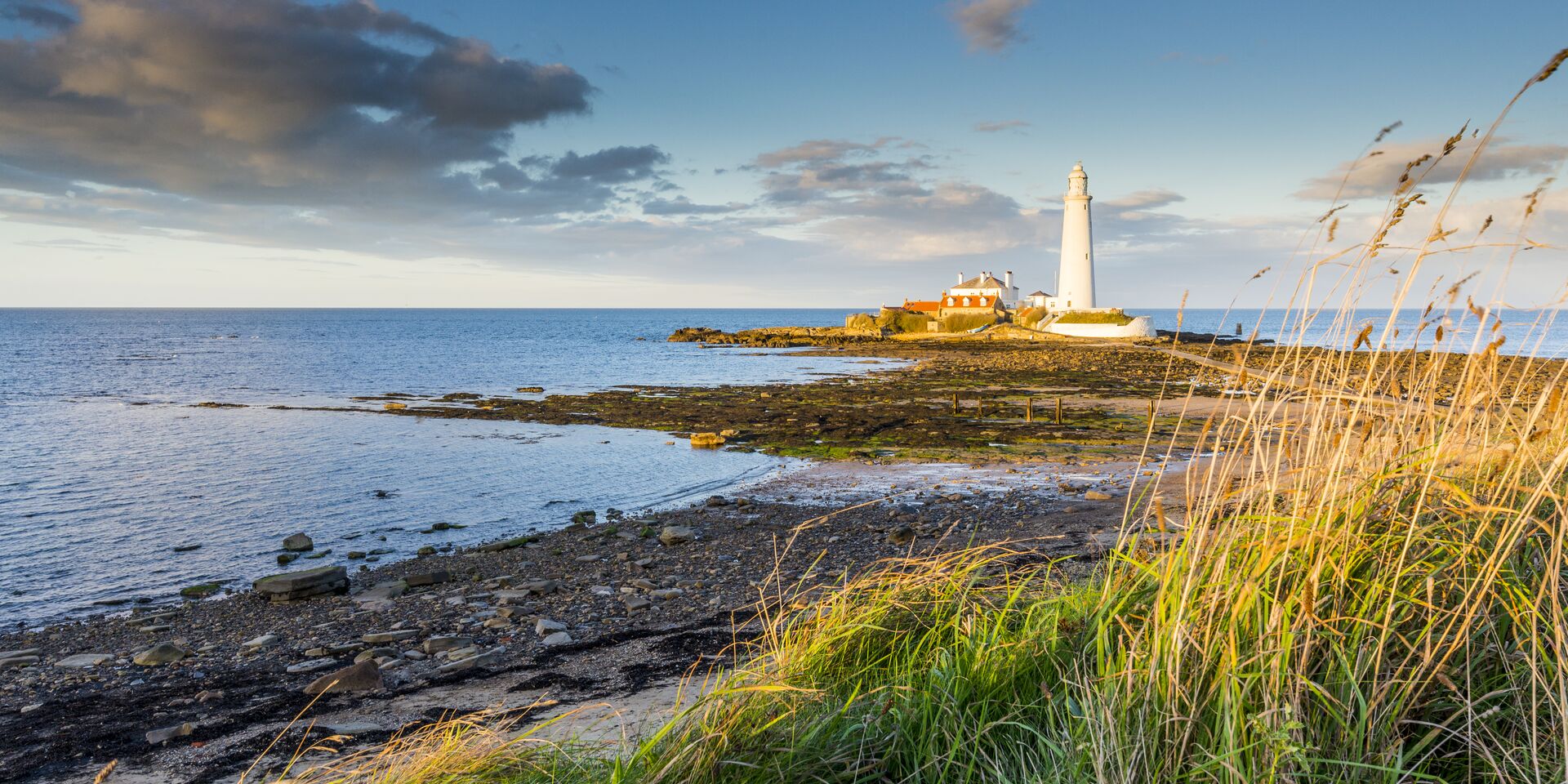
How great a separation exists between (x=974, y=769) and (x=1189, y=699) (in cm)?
87

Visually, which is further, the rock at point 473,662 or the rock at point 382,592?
the rock at point 382,592

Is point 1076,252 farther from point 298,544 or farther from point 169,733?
point 169,733

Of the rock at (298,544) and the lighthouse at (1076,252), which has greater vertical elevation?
the lighthouse at (1076,252)

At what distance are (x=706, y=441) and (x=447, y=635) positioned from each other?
15.2 m

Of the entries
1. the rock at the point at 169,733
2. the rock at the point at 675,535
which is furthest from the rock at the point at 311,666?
the rock at the point at 675,535

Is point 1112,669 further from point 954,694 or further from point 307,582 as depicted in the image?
point 307,582

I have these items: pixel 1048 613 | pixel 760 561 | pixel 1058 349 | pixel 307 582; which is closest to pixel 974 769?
pixel 1048 613

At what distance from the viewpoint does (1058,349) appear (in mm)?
58875

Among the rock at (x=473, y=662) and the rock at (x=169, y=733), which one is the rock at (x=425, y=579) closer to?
the rock at (x=473, y=662)

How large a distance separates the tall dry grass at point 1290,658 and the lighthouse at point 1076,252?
70887mm

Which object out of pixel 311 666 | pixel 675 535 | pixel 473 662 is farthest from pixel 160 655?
pixel 675 535

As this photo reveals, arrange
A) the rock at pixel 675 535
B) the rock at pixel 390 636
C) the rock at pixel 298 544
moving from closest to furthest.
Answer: the rock at pixel 390 636
the rock at pixel 675 535
the rock at pixel 298 544

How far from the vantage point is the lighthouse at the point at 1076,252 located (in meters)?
70.8

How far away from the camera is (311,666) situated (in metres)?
8.12
